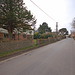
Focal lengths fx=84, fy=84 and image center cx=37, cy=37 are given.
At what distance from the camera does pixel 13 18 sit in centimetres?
1106

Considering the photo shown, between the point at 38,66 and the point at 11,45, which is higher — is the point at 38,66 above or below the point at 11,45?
below

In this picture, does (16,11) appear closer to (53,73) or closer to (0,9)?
(0,9)

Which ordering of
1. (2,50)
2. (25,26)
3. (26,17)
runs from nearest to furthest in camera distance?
1. (2,50)
2. (26,17)
3. (25,26)


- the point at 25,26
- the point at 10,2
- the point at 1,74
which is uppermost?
the point at 10,2

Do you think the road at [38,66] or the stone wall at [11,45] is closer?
the road at [38,66]

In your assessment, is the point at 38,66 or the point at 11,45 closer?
the point at 38,66

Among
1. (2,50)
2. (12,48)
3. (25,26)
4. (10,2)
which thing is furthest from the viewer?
(25,26)

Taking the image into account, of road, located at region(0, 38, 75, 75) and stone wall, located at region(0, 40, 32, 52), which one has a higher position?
stone wall, located at region(0, 40, 32, 52)

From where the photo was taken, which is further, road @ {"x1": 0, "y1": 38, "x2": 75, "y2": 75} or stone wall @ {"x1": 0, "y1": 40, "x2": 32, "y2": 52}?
stone wall @ {"x1": 0, "y1": 40, "x2": 32, "y2": 52}

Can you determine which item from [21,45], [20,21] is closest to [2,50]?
[21,45]

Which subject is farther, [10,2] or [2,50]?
[10,2]

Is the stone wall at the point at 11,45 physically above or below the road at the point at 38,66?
above

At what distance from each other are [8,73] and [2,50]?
5.50 m

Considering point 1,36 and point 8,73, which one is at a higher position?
point 1,36
